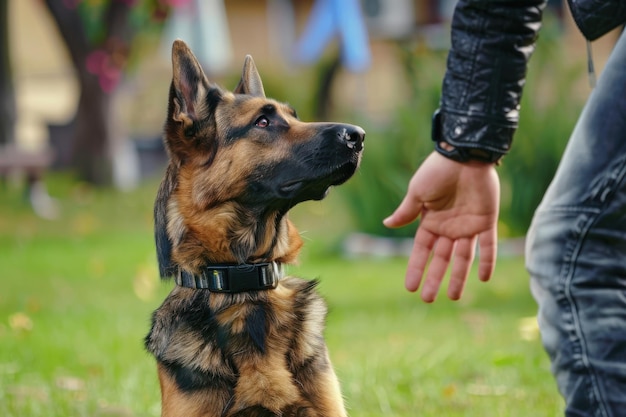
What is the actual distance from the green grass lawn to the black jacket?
1464mm

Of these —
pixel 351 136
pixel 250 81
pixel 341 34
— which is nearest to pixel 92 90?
pixel 341 34

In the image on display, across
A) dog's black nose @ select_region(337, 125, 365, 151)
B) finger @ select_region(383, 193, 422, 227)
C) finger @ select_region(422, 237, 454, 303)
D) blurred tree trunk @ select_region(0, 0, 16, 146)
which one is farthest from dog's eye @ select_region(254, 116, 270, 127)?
blurred tree trunk @ select_region(0, 0, 16, 146)

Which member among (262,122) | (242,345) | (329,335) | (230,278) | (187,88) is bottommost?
(329,335)

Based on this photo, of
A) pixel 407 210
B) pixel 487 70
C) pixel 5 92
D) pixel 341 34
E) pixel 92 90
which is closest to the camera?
pixel 487 70

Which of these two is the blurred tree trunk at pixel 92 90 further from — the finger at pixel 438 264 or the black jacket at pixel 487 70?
the black jacket at pixel 487 70

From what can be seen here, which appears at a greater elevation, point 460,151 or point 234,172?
point 460,151

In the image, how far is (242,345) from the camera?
11.1 feet

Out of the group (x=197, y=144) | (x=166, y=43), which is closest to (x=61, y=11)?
(x=166, y=43)

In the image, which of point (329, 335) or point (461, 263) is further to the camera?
point (329, 335)

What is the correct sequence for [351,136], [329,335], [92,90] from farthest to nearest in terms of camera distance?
[92,90] < [329,335] < [351,136]

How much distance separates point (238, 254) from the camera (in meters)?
3.56

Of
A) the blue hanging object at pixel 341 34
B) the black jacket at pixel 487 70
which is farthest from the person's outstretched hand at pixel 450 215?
the blue hanging object at pixel 341 34

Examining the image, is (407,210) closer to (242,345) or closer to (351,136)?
(351,136)

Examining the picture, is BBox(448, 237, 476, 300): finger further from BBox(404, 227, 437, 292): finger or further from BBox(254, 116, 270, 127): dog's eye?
BBox(254, 116, 270, 127): dog's eye
